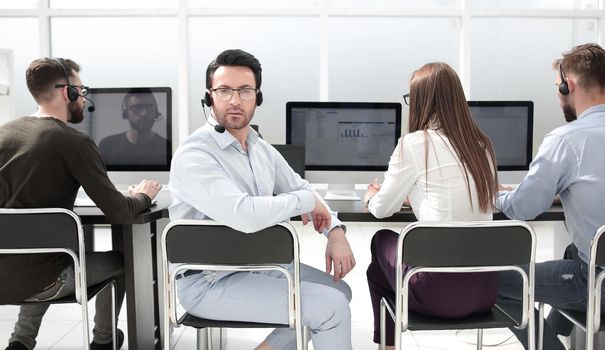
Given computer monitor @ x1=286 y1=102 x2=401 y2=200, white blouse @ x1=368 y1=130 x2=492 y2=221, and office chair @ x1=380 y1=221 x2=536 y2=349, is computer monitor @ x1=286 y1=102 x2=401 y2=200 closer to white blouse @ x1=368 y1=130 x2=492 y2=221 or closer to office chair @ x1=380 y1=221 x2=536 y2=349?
white blouse @ x1=368 y1=130 x2=492 y2=221

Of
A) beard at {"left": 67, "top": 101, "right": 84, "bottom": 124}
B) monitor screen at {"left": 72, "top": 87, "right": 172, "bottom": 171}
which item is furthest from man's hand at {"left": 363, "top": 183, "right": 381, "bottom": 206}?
beard at {"left": 67, "top": 101, "right": 84, "bottom": 124}

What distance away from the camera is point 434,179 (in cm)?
178

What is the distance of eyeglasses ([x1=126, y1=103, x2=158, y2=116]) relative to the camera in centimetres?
264

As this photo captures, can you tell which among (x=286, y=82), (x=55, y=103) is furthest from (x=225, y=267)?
(x=286, y=82)

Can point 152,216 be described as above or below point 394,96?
below

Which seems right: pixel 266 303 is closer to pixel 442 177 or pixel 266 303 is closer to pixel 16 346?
pixel 442 177

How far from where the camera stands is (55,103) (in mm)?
2102

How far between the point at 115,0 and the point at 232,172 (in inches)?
161

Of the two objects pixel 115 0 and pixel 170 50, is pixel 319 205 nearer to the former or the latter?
pixel 170 50

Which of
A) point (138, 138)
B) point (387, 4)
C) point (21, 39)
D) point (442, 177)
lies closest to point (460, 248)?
point (442, 177)

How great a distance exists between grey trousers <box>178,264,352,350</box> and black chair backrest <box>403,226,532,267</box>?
0.28 m

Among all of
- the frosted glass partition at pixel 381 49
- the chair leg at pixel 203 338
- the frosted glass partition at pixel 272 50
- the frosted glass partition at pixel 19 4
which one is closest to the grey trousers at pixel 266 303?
the chair leg at pixel 203 338

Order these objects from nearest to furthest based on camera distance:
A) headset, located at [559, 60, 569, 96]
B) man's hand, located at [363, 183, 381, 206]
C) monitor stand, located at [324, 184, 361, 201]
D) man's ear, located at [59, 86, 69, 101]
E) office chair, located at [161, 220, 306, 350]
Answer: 1. office chair, located at [161, 220, 306, 350]
2. headset, located at [559, 60, 569, 96]
3. man's ear, located at [59, 86, 69, 101]
4. man's hand, located at [363, 183, 381, 206]
5. monitor stand, located at [324, 184, 361, 201]

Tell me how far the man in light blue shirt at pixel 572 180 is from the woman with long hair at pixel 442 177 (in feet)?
0.60
